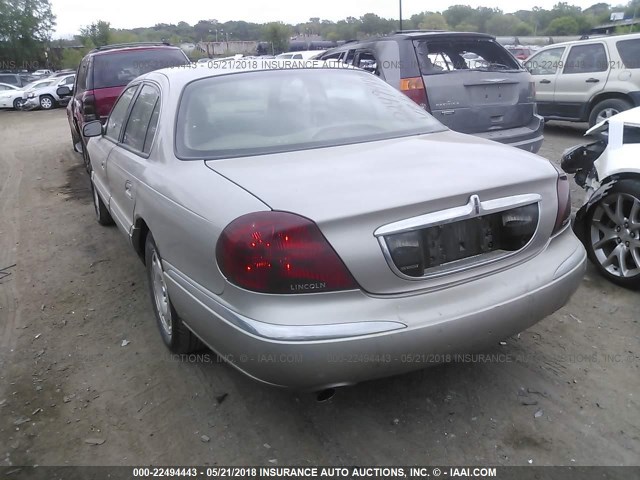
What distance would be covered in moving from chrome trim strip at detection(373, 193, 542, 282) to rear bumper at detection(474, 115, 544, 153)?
3.31 metres

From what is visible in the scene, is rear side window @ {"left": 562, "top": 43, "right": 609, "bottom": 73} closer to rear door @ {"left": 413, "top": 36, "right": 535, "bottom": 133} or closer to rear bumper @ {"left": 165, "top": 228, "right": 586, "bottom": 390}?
rear door @ {"left": 413, "top": 36, "right": 535, "bottom": 133}

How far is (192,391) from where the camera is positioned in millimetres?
2934

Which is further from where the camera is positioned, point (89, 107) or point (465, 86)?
point (89, 107)

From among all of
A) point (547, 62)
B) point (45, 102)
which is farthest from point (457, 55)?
point (45, 102)

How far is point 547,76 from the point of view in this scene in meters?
10.3

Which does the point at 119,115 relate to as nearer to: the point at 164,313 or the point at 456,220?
the point at 164,313

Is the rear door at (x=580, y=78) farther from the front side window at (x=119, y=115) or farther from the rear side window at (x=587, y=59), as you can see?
the front side window at (x=119, y=115)

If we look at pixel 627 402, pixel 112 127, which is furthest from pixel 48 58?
pixel 627 402

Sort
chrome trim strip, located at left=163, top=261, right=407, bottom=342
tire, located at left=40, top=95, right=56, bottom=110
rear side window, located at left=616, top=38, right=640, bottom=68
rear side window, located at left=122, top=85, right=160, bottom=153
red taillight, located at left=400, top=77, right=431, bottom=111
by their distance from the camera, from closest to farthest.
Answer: chrome trim strip, located at left=163, top=261, right=407, bottom=342
rear side window, located at left=122, top=85, right=160, bottom=153
red taillight, located at left=400, top=77, right=431, bottom=111
rear side window, located at left=616, top=38, right=640, bottom=68
tire, located at left=40, top=95, right=56, bottom=110

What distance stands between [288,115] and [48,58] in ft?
206

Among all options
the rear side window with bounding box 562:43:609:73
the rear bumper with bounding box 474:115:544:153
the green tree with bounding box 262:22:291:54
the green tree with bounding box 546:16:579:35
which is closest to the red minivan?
the rear bumper with bounding box 474:115:544:153

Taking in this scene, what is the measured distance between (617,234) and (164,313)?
308cm

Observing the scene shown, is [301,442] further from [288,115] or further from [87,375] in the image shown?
[288,115]

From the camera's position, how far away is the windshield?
2.91 meters
